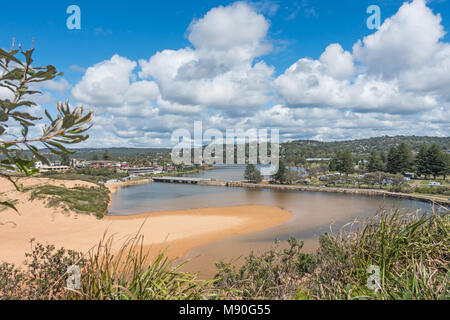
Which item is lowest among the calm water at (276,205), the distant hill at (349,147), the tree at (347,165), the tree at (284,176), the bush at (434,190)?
the calm water at (276,205)

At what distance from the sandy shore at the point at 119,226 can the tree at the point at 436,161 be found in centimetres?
3210

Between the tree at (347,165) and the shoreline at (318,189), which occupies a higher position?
the tree at (347,165)

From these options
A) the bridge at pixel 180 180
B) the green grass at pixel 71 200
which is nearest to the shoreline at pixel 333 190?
the bridge at pixel 180 180

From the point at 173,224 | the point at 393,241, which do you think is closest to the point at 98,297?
the point at 393,241

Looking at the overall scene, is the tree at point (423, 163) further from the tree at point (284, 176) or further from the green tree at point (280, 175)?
the green tree at point (280, 175)

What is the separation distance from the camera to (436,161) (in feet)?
134

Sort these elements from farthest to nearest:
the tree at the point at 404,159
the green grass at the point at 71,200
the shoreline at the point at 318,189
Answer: the tree at the point at 404,159 → the shoreline at the point at 318,189 → the green grass at the point at 71,200

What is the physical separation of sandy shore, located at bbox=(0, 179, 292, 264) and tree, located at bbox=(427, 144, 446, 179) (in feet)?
105

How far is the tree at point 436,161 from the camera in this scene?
4022 centimetres

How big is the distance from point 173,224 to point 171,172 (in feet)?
162

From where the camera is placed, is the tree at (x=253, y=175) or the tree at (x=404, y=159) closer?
the tree at (x=404, y=159)

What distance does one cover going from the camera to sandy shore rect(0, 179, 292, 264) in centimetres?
1380

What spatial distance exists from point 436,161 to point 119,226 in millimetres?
46523

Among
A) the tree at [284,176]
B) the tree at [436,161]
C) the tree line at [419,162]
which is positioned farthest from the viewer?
the tree at [284,176]
